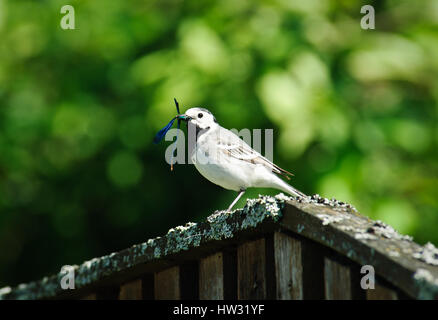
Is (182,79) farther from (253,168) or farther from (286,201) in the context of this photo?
(286,201)

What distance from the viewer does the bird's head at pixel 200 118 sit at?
13.8 ft

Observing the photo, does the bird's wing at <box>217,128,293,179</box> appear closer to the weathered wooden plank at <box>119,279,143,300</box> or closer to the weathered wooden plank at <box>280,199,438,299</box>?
the weathered wooden plank at <box>119,279,143,300</box>

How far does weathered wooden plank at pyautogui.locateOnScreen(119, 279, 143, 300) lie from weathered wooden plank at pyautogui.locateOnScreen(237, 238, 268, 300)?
75 cm

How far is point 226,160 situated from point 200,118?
1.17 ft

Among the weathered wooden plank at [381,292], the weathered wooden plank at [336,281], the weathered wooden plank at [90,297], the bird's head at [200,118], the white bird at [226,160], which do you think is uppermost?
the bird's head at [200,118]

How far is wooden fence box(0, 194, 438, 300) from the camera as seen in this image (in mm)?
2166

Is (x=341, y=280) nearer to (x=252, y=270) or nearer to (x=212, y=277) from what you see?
(x=252, y=270)

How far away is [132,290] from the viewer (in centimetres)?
342

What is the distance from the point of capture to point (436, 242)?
578 cm

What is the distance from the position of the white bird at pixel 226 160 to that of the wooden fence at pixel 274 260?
1.00m

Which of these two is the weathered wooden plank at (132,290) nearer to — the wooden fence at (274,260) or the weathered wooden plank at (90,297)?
the wooden fence at (274,260)

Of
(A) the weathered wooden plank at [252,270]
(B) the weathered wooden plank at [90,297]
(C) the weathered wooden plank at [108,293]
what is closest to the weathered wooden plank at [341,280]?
(A) the weathered wooden plank at [252,270]

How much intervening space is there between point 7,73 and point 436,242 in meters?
4.84

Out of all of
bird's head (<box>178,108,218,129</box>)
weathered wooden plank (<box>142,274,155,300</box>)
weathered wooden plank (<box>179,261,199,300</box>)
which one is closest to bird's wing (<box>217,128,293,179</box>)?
bird's head (<box>178,108,218,129</box>)
